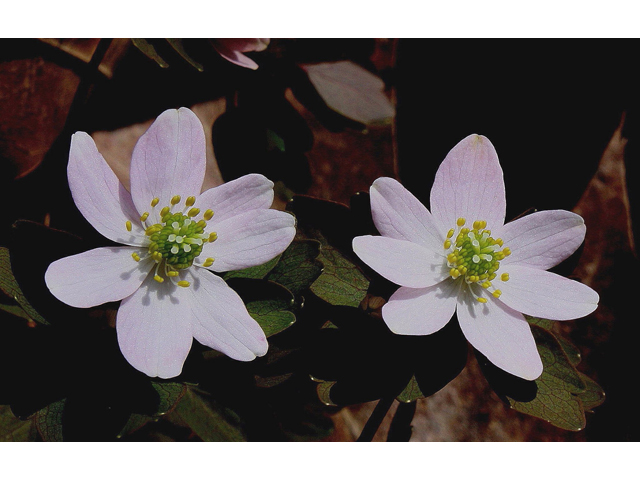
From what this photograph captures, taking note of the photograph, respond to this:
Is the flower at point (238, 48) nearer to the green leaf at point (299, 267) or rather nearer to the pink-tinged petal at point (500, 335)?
the green leaf at point (299, 267)

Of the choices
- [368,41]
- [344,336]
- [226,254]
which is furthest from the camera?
[368,41]


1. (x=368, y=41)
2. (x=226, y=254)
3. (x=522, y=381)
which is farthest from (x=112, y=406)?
(x=368, y=41)

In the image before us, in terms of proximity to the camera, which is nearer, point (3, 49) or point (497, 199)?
point (497, 199)

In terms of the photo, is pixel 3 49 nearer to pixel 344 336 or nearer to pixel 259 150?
pixel 259 150

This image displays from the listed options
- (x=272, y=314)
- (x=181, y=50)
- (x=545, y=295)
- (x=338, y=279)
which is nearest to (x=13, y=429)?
(x=272, y=314)

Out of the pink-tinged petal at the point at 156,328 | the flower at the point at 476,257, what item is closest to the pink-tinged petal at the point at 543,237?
the flower at the point at 476,257

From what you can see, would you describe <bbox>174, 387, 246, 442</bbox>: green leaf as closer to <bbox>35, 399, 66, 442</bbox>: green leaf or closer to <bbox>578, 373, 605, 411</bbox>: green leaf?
<bbox>35, 399, 66, 442</bbox>: green leaf
